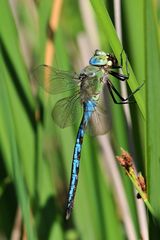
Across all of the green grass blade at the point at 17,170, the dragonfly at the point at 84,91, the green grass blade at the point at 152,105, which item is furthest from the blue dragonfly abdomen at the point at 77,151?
the green grass blade at the point at 152,105

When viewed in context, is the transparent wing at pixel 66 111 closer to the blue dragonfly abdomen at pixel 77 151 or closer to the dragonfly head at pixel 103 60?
the blue dragonfly abdomen at pixel 77 151

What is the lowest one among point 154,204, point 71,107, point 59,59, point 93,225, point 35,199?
point 93,225

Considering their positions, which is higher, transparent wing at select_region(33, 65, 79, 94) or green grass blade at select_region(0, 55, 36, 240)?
transparent wing at select_region(33, 65, 79, 94)

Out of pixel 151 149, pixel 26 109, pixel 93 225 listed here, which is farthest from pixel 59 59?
pixel 151 149

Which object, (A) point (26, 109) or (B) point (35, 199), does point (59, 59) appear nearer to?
(A) point (26, 109)

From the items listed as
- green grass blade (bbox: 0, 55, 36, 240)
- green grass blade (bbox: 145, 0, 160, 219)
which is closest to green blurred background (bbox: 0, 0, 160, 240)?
green grass blade (bbox: 0, 55, 36, 240)

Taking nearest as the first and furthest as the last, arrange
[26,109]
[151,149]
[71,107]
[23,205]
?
[151,149]
[23,205]
[26,109]
[71,107]

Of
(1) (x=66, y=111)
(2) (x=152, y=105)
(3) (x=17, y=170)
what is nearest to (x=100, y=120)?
(1) (x=66, y=111)

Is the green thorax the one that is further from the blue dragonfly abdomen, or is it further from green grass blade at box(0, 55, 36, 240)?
green grass blade at box(0, 55, 36, 240)

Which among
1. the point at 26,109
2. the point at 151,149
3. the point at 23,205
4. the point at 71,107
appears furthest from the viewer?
the point at 71,107
